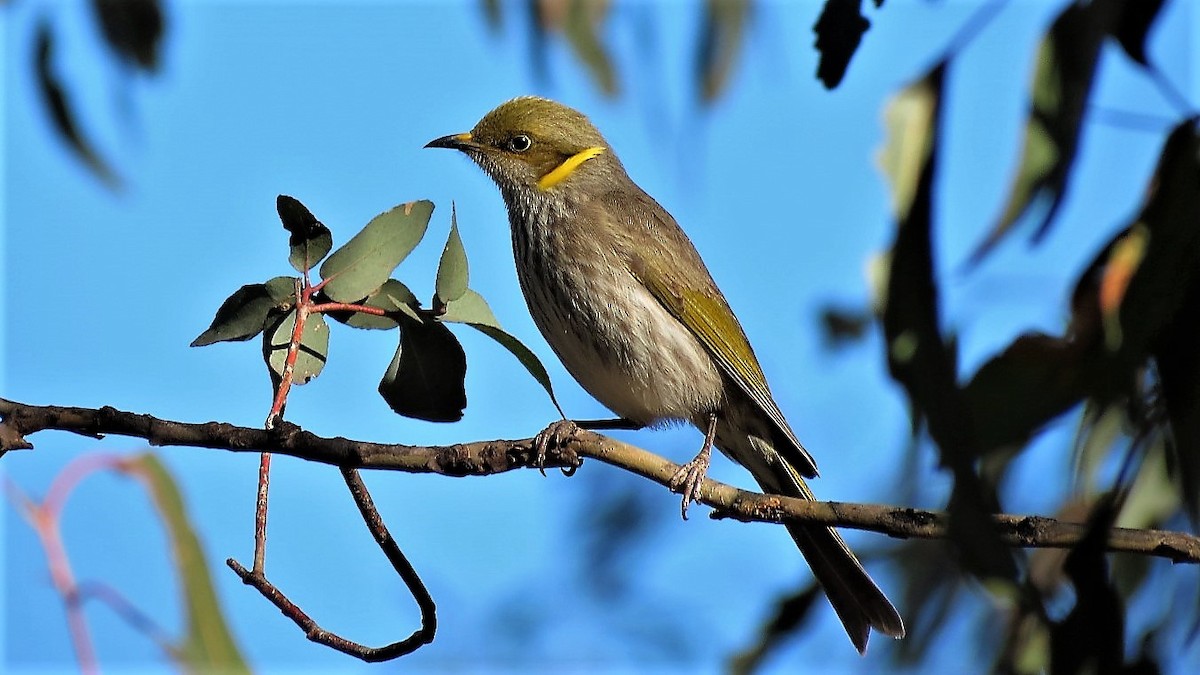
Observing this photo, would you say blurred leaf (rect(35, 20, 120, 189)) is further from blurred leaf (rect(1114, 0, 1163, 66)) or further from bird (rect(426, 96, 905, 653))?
blurred leaf (rect(1114, 0, 1163, 66))

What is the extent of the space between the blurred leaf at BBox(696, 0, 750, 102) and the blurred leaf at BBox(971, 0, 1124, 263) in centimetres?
199

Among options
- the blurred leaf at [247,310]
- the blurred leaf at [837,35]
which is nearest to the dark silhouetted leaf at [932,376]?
the blurred leaf at [837,35]

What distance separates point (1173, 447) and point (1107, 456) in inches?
24.2

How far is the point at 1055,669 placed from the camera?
2.01 metres

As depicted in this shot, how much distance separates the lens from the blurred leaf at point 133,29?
4.05 m

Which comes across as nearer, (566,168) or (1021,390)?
(1021,390)

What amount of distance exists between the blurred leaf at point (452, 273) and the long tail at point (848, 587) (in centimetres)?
122

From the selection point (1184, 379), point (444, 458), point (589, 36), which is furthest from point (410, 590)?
point (589, 36)

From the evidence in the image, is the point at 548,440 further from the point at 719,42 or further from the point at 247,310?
the point at 719,42

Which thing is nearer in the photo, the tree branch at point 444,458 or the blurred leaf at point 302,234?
the tree branch at point 444,458

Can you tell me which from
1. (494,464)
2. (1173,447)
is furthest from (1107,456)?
(494,464)

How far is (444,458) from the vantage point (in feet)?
6.65

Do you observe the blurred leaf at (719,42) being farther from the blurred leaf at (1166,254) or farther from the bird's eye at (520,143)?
the blurred leaf at (1166,254)

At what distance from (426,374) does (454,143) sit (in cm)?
182
